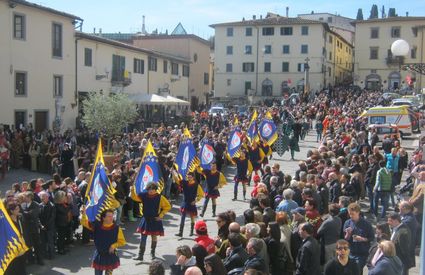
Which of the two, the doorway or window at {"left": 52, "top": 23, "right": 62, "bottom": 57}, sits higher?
window at {"left": 52, "top": 23, "right": 62, "bottom": 57}

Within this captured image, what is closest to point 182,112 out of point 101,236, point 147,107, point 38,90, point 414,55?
point 147,107

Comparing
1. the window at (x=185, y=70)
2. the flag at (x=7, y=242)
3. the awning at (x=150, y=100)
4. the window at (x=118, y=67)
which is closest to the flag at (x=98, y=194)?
the flag at (x=7, y=242)

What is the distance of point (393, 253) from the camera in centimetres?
693

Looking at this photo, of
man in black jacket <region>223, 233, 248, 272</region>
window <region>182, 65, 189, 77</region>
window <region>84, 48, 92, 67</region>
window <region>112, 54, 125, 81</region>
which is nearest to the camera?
man in black jacket <region>223, 233, 248, 272</region>

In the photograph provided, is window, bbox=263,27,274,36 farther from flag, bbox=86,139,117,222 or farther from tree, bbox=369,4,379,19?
flag, bbox=86,139,117,222

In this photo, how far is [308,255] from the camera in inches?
304

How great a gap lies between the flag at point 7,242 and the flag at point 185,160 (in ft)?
18.1

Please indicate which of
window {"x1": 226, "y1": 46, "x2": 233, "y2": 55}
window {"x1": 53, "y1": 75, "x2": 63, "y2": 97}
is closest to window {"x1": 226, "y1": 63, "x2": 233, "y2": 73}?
window {"x1": 226, "y1": 46, "x2": 233, "y2": 55}

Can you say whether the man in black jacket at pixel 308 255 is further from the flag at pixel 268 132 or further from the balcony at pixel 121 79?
the balcony at pixel 121 79

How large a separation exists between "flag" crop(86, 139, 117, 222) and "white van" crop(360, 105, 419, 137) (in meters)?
23.4

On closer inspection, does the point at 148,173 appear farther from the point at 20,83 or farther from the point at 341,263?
the point at 20,83

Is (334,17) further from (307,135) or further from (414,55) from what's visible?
(307,135)

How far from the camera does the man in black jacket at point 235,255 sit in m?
7.27

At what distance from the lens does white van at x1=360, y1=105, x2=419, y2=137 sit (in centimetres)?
3041
